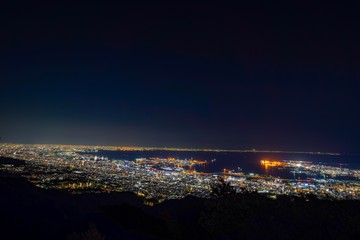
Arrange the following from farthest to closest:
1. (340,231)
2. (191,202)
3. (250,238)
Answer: (191,202)
(250,238)
(340,231)

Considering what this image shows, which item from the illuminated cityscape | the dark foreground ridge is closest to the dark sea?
the illuminated cityscape

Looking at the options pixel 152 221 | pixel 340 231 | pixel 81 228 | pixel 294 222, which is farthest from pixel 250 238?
pixel 152 221

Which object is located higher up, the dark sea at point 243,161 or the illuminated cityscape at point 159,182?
the dark sea at point 243,161

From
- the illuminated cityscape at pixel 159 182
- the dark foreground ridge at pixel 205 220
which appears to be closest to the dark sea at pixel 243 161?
the illuminated cityscape at pixel 159 182

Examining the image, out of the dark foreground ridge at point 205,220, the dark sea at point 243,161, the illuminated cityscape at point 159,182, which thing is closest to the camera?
the dark foreground ridge at point 205,220

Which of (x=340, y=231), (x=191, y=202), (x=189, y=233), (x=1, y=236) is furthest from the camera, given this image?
(x=191, y=202)

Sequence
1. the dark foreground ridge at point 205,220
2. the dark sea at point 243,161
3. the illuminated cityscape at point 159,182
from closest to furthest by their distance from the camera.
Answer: the dark foreground ridge at point 205,220 < the illuminated cityscape at point 159,182 < the dark sea at point 243,161

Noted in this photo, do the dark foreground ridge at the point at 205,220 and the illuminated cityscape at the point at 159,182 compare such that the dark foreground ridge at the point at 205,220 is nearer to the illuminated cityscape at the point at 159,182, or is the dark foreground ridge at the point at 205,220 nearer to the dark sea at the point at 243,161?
the illuminated cityscape at the point at 159,182

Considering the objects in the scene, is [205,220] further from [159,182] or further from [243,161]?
[243,161]

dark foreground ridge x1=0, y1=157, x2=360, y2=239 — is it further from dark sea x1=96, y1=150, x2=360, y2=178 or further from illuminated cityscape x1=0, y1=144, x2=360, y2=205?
dark sea x1=96, y1=150, x2=360, y2=178

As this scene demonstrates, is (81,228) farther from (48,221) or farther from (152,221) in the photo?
(152,221)
